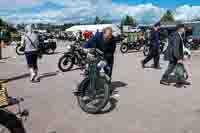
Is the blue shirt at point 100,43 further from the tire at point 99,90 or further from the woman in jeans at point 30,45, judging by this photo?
the woman in jeans at point 30,45

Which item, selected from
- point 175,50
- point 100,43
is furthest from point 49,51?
point 100,43

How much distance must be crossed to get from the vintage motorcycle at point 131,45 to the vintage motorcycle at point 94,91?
53.7 feet

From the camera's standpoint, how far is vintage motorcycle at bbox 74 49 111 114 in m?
6.21

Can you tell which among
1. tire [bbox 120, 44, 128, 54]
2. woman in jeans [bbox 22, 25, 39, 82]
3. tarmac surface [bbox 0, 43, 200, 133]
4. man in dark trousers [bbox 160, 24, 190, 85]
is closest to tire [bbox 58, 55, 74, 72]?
tarmac surface [bbox 0, 43, 200, 133]

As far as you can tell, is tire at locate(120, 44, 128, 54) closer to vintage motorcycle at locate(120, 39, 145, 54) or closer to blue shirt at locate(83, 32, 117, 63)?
vintage motorcycle at locate(120, 39, 145, 54)

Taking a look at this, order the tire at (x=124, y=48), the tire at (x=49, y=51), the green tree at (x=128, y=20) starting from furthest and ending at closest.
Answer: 1. the green tree at (x=128, y=20)
2. the tire at (x=124, y=48)
3. the tire at (x=49, y=51)

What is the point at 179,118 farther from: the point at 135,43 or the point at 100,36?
the point at 135,43

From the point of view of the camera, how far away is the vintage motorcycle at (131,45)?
22.9 metres

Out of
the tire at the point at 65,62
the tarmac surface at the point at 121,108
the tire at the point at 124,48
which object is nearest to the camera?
the tarmac surface at the point at 121,108

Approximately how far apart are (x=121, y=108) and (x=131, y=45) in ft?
55.3

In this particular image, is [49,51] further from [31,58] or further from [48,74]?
[31,58]

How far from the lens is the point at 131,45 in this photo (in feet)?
76.4

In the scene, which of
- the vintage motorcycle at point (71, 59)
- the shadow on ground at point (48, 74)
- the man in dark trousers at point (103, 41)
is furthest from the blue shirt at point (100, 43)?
the vintage motorcycle at point (71, 59)

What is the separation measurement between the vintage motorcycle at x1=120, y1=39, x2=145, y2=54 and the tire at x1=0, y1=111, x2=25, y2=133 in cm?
1885
